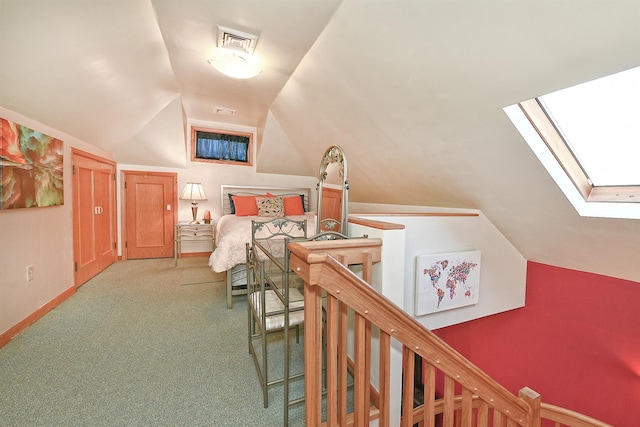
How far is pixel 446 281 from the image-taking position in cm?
206

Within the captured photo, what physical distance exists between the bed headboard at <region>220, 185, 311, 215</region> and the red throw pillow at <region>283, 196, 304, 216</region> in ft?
1.20

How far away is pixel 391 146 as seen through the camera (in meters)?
2.39

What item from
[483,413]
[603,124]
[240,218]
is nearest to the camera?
[483,413]

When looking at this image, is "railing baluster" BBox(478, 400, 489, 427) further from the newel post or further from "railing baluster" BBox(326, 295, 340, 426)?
"railing baluster" BBox(326, 295, 340, 426)

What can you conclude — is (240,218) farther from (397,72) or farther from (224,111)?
(397,72)

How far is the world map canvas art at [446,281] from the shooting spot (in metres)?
1.97

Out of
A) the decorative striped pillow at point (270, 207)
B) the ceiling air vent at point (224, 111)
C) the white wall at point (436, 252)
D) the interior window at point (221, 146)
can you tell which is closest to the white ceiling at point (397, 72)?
the white wall at point (436, 252)

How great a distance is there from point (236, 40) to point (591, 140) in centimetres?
250

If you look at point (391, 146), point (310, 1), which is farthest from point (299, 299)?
point (310, 1)

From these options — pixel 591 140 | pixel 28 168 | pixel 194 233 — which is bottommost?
pixel 194 233

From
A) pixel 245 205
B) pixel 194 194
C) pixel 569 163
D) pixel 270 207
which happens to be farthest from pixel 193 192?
pixel 569 163

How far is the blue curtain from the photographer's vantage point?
14.9 feet

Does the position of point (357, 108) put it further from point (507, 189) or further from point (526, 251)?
point (526, 251)

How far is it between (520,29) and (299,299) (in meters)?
1.75
